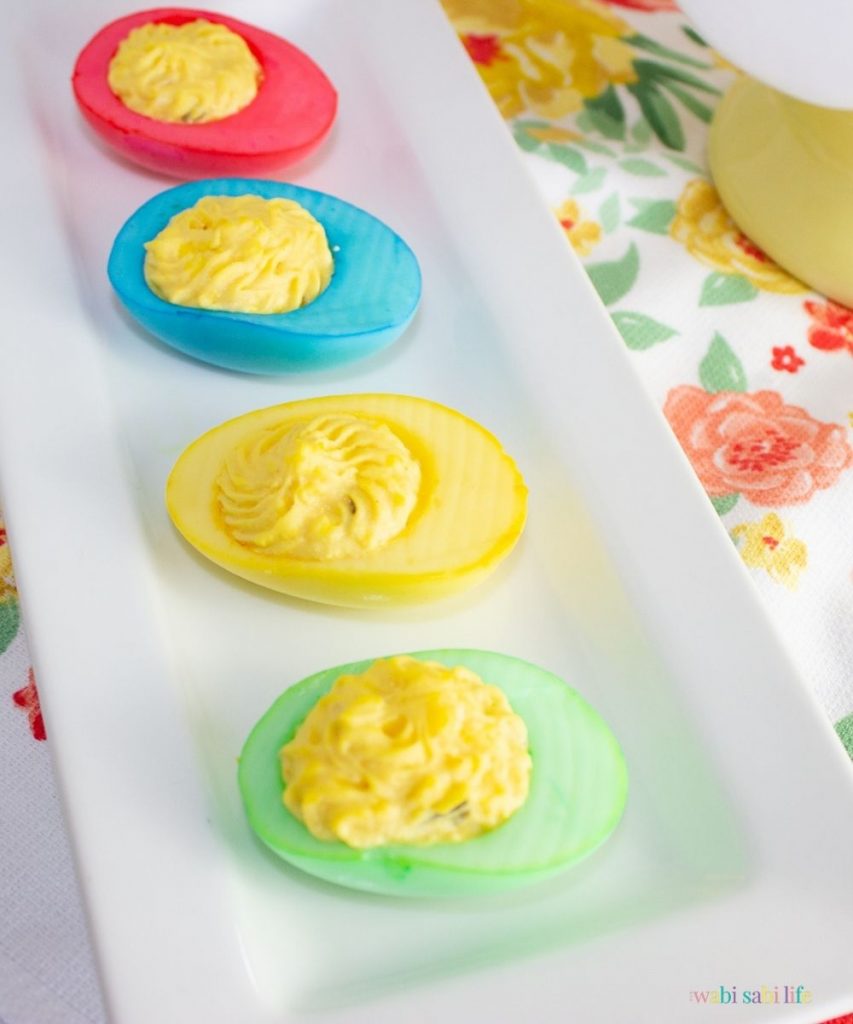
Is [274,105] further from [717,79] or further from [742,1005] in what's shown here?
[742,1005]

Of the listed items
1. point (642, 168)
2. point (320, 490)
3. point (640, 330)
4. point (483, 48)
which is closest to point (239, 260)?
point (320, 490)

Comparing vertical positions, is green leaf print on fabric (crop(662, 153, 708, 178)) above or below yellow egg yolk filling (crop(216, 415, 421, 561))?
above

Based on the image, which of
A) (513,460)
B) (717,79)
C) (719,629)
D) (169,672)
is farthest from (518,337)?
(717,79)

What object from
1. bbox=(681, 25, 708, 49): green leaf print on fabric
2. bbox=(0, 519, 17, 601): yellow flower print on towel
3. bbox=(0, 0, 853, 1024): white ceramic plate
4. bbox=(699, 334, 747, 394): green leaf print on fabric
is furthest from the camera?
bbox=(681, 25, 708, 49): green leaf print on fabric

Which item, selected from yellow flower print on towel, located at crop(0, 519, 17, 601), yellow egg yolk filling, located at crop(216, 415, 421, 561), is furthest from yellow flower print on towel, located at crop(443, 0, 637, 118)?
yellow flower print on towel, located at crop(0, 519, 17, 601)

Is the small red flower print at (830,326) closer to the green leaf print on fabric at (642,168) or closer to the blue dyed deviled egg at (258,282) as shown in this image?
the green leaf print on fabric at (642,168)

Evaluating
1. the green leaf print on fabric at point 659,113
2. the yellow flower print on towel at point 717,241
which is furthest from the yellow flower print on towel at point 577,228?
the green leaf print on fabric at point 659,113

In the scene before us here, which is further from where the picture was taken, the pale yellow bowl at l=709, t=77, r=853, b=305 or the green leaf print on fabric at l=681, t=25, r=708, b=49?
the green leaf print on fabric at l=681, t=25, r=708, b=49

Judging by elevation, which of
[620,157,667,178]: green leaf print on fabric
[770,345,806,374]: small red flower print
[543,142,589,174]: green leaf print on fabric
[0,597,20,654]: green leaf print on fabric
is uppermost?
[620,157,667,178]: green leaf print on fabric

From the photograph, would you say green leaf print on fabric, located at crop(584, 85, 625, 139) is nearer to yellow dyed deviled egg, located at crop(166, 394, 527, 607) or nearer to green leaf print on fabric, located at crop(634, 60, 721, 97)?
green leaf print on fabric, located at crop(634, 60, 721, 97)
